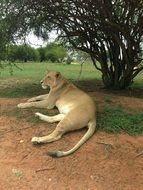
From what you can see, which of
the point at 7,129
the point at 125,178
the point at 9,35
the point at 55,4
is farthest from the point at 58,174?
the point at 55,4

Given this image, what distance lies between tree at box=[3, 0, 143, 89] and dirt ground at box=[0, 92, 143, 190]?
3.89 m

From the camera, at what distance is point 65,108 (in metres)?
7.73

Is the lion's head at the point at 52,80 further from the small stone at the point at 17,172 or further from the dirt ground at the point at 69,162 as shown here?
the small stone at the point at 17,172

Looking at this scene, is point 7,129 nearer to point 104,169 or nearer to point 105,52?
point 104,169

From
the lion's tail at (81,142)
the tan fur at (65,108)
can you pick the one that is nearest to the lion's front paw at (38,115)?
the tan fur at (65,108)

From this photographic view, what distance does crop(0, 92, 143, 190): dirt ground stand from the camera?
605 cm

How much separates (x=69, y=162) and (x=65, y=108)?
1518mm

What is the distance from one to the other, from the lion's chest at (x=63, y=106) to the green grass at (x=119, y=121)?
0.57 metres

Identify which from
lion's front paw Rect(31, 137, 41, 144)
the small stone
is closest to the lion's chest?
lion's front paw Rect(31, 137, 41, 144)

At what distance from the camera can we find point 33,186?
5938 millimetres

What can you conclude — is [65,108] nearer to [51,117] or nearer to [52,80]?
[51,117]

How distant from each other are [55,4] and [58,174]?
649cm

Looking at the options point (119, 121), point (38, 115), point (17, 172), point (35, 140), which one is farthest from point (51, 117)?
point (17, 172)

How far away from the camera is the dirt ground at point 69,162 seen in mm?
6055
